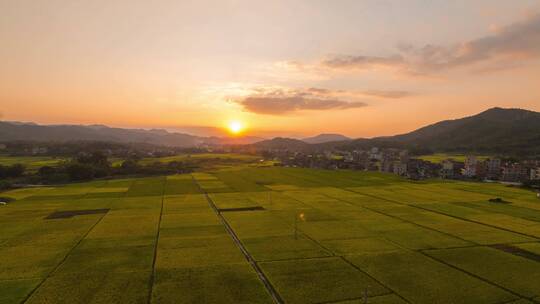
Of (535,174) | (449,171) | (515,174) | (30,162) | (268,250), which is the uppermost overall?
(535,174)

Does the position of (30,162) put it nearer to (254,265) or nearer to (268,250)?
(268,250)

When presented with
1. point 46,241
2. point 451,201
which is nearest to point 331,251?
point 46,241

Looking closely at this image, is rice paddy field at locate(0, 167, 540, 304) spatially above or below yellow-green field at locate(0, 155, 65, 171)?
below

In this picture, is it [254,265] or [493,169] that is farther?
[493,169]

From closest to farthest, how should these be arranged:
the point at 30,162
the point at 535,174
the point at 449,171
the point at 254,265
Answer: the point at 254,265, the point at 535,174, the point at 449,171, the point at 30,162

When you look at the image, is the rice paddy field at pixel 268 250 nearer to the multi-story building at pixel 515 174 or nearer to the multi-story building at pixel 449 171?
the multi-story building at pixel 449 171

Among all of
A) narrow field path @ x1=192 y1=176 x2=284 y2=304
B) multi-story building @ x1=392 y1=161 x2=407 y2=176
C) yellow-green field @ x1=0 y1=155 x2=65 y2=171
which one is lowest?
narrow field path @ x1=192 y1=176 x2=284 y2=304

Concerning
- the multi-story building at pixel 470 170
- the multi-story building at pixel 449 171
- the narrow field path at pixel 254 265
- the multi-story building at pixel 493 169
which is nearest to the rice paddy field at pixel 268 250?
the narrow field path at pixel 254 265

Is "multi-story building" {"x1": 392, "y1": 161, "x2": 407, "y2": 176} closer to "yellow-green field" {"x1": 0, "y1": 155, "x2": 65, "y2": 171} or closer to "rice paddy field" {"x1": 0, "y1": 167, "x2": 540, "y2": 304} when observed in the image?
"rice paddy field" {"x1": 0, "y1": 167, "x2": 540, "y2": 304}

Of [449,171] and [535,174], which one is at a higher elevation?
[535,174]

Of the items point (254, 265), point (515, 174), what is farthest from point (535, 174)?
point (254, 265)

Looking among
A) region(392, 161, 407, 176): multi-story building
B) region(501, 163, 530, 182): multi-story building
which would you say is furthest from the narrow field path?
region(501, 163, 530, 182): multi-story building
